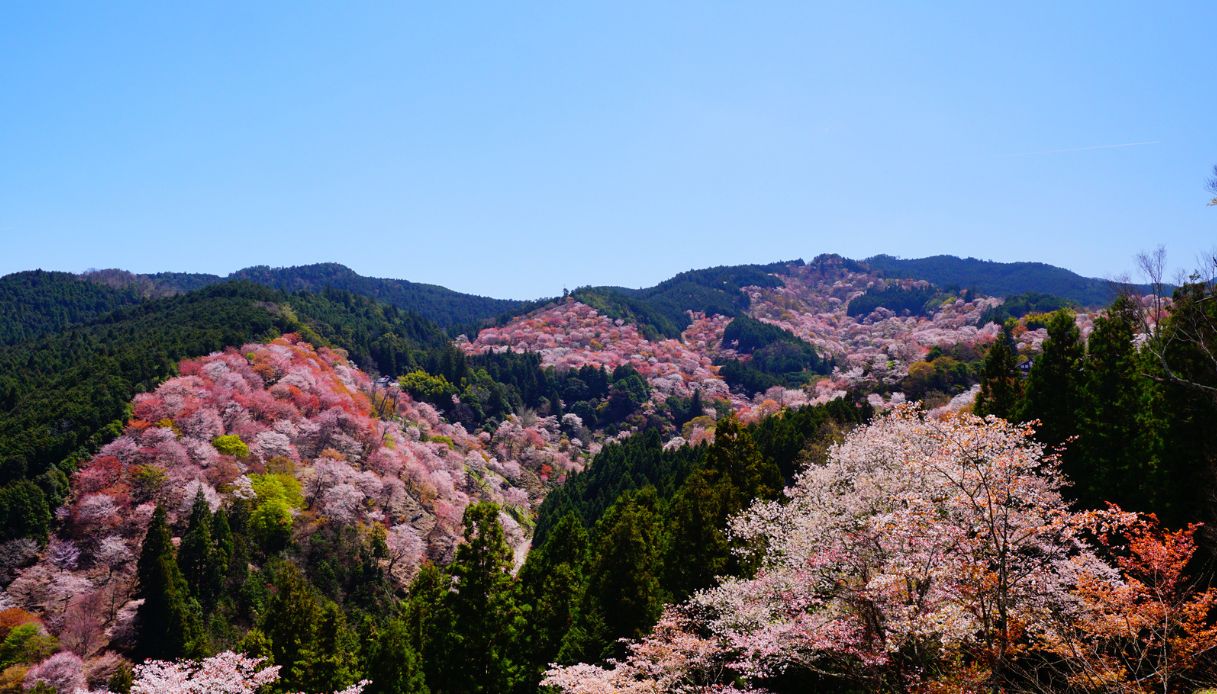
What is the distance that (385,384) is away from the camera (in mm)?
74250

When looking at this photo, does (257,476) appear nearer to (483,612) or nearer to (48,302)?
(483,612)

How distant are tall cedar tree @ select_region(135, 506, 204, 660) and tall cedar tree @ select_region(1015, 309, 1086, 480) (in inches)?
1507

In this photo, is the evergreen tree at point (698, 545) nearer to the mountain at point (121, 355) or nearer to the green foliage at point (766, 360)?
the mountain at point (121, 355)

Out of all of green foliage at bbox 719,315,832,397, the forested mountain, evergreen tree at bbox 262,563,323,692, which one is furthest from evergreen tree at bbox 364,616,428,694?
the forested mountain

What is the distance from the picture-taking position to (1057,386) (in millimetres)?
24875

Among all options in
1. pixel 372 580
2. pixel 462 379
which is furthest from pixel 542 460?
pixel 372 580

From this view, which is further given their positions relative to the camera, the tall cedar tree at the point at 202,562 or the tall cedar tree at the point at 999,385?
the tall cedar tree at the point at 202,562

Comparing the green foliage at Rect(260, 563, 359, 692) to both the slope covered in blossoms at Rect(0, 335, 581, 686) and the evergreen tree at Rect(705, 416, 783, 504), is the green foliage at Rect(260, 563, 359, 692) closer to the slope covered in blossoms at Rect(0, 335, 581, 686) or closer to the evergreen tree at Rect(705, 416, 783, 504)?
the slope covered in blossoms at Rect(0, 335, 581, 686)

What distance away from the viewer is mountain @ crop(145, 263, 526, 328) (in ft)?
548

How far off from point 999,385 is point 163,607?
138 feet

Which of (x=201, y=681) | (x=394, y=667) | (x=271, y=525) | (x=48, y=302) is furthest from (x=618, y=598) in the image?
(x=48, y=302)

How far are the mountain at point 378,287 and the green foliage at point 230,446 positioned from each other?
4591 inches

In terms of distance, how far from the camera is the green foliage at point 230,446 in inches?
1719

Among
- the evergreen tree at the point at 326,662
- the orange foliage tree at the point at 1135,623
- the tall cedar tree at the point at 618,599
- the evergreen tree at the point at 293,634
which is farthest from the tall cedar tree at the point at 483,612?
the orange foliage tree at the point at 1135,623
